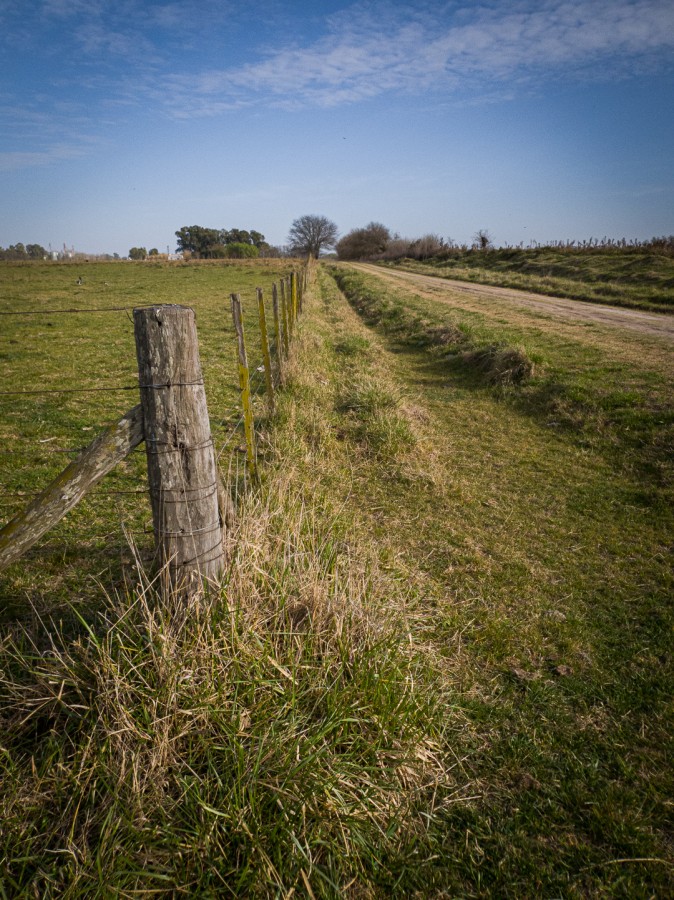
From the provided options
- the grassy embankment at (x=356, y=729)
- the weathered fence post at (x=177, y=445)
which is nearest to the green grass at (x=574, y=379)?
the grassy embankment at (x=356, y=729)

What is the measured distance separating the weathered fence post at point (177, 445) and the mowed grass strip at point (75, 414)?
0.22 metres

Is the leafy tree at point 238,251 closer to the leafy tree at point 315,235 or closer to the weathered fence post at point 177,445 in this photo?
the leafy tree at point 315,235

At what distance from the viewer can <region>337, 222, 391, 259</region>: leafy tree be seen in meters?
79.2

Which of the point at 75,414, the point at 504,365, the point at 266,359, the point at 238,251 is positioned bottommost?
the point at 75,414

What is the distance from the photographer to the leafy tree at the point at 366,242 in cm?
7919

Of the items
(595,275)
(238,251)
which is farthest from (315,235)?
(595,275)

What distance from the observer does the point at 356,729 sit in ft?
7.20

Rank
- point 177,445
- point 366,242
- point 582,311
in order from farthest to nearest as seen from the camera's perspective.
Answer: point 366,242
point 582,311
point 177,445

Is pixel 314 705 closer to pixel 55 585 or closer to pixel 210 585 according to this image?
pixel 210 585

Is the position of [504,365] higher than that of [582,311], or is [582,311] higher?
[582,311]

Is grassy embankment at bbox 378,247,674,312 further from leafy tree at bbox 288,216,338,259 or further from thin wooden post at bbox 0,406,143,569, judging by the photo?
leafy tree at bbox 288,216,338,259

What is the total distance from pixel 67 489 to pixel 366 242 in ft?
291

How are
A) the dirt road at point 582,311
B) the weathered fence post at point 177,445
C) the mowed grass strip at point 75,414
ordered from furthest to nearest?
the dirt road at point 582,311 → the mowed grass strip at point 75,414 → the weathered fence post at point 177,445

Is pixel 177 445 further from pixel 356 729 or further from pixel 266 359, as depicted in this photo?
pixel 266 359
